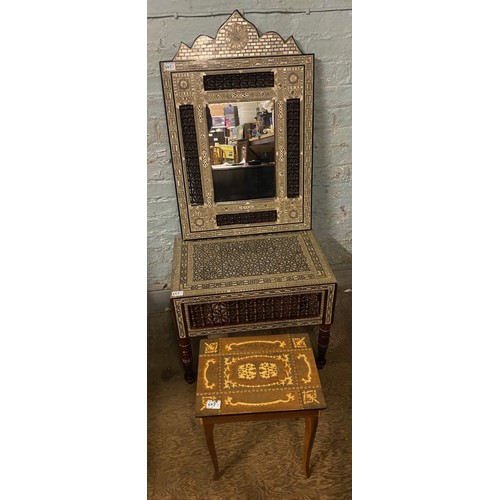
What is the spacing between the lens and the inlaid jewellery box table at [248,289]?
2.54m

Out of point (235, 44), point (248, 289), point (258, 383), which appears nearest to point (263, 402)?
point (258, 383)

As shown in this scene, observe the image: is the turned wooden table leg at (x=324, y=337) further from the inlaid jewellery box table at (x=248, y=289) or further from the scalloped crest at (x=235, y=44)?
the scalloped crest at (x=235, y=44)

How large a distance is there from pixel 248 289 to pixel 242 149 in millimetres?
822

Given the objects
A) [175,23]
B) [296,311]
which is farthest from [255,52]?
[296,311]

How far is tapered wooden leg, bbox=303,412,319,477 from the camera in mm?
2090

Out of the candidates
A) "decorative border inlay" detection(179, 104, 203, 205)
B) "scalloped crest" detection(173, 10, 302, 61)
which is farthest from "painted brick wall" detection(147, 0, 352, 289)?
"decorative border inlay" detection(179, 104, 203, 205)

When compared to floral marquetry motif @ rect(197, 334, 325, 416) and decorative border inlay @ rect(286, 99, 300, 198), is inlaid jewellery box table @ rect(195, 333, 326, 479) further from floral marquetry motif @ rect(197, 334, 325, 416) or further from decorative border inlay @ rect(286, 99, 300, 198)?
decorative border inlay @ rect(286, 99, 300, 198)

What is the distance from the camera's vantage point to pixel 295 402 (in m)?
2.04

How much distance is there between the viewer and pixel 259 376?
2.17m

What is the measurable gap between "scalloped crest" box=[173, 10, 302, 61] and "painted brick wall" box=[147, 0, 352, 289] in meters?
0.04

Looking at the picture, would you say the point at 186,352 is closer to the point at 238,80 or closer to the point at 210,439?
the point at 210,439

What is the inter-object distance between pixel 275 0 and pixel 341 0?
0.36 meters

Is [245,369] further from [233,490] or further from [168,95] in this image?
[168,95]

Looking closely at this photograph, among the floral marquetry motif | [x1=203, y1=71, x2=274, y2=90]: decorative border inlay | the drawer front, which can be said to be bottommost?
the floral marquetry motif
